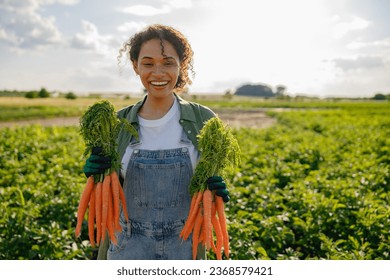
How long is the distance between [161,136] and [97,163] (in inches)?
14.4

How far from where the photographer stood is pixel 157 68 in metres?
1.98

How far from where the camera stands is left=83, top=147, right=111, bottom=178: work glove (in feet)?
6.49

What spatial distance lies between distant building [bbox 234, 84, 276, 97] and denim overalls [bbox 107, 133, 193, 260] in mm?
106455

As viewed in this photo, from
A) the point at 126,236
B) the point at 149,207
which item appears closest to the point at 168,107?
the point at 149,207

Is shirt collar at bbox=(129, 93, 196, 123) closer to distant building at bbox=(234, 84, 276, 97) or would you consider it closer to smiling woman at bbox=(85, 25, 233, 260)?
smiling woman at bbox=(85, 25, 233, 260)

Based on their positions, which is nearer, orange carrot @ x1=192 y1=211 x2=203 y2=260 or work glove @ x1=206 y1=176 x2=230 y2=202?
work glove @ x1=206 y1=176 x2=230 y2=202

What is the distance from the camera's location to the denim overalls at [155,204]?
2.02 m

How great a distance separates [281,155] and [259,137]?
318cm

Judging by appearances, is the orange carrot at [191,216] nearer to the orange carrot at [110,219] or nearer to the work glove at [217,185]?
the work glove at [217,185]

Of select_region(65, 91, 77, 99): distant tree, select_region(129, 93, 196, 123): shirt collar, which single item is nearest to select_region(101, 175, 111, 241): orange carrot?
select_region(129, 93, 196, 123): shirt collar

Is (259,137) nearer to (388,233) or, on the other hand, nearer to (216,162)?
(388,233)

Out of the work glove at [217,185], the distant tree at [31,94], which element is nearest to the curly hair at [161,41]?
the work glove at [217,185]

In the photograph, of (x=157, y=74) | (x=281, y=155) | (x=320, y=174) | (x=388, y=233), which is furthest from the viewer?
(x=281, y=155)
